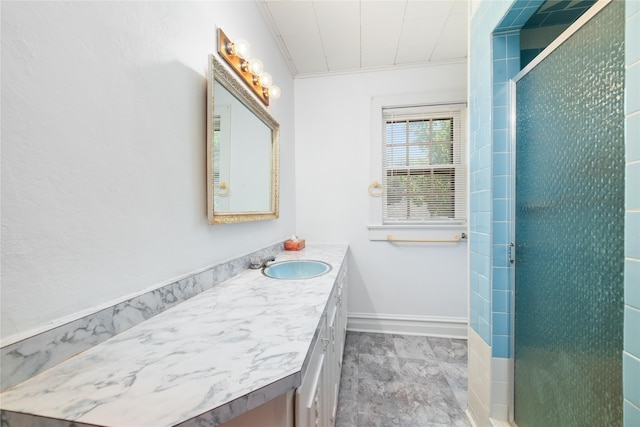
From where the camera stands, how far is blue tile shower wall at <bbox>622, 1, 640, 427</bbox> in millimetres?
541

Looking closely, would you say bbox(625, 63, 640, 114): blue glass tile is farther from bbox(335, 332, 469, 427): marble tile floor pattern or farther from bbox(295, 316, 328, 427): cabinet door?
bbox(335, 332, 469, 427): marble tile floor pattern

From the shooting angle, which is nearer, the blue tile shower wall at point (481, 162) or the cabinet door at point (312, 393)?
the cabinet door at point (312, 393)

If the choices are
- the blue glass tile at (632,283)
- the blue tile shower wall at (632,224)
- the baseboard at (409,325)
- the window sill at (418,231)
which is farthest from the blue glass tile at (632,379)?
the baseboard at (409,325)

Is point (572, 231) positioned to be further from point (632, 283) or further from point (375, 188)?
point (375, 188)

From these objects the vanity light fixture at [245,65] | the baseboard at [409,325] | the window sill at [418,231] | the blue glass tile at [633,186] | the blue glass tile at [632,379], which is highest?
the vanity light fixture at [245,65]

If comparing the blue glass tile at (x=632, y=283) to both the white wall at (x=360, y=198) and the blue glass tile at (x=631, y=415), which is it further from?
the white wall at (x=360, y=198)

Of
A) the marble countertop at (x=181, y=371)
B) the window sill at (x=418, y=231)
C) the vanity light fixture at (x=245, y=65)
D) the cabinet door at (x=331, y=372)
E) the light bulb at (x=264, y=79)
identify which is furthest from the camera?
the window sill at (x=418, y=231)

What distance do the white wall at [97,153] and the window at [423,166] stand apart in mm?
1755

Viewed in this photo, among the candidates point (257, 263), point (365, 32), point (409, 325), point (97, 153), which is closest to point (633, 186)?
point (97, 153)

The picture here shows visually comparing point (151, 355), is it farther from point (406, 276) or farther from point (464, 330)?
point (464, 330)

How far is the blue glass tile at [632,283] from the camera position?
1.76 feet

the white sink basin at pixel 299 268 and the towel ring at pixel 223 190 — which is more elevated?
the towel ring at pixel 223 190

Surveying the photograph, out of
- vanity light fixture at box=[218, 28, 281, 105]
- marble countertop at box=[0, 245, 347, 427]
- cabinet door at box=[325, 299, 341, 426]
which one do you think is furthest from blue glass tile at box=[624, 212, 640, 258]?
vanity light fixture at box=[218, 28, 281, 105]

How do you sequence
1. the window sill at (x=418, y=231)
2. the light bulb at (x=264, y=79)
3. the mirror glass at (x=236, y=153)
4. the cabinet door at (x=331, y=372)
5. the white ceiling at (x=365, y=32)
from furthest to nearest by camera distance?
1. the window sill at (x=418, y=231)
2. the white ceiling at (x=365, y=32)
3. the light bulb at (x=264, y=79)
4. the mirror glass at (x=236, y=153)
5. the cabinet door at (x=331, y=372)
